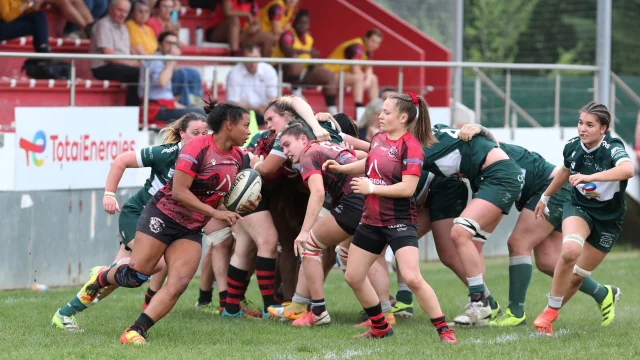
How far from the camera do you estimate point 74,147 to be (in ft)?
34.4

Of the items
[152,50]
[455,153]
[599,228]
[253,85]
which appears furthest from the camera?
[152,50]

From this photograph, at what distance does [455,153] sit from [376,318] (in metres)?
1.53

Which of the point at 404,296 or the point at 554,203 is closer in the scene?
the point at 554,203

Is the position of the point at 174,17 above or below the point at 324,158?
above

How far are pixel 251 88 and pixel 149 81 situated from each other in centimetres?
127

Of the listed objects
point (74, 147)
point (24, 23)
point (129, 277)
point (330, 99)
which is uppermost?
point (24, 23)

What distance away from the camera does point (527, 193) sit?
846cm

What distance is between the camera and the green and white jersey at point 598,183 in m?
7.32

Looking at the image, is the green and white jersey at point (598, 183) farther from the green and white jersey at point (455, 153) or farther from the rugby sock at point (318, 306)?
the rugby sock at point (318, 306)

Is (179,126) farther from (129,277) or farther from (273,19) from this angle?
(273,19)

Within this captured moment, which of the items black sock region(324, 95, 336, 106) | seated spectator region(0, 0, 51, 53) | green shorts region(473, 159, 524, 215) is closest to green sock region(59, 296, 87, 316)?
green shorts region(473, 159, 524, 215)

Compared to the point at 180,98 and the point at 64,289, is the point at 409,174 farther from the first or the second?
the point at 180,98

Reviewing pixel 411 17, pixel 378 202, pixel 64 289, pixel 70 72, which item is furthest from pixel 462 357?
pixel 411 17

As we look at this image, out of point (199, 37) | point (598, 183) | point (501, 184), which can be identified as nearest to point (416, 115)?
point (501, 184)
